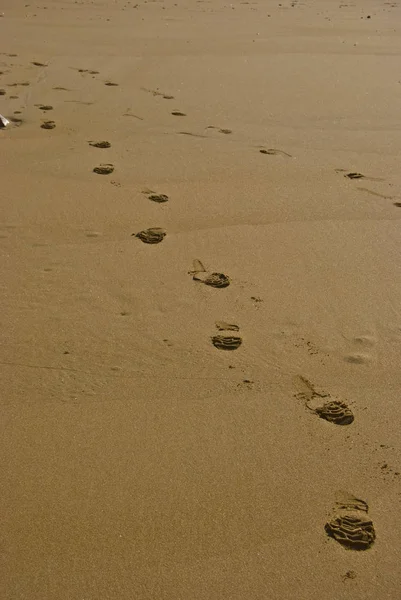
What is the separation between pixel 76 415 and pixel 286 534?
22.9 inches

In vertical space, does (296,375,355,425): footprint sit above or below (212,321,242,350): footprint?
below

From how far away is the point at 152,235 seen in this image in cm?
266

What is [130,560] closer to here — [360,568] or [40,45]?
[360,568]

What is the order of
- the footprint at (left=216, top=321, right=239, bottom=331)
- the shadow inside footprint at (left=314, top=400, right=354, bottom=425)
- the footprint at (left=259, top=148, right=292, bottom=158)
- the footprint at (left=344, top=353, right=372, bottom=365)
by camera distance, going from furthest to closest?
the footprint at (left=259, top=148, right=292, bottom=158) < the footprint at (left=216, top=321, right=239, bottom=331) < the footprint at (left=344, top=353, right=372, bottom=365) < the shadow inside footprint at (left=314, top=400, right=354, bottom=425)

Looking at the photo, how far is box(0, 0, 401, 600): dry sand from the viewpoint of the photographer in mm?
1532

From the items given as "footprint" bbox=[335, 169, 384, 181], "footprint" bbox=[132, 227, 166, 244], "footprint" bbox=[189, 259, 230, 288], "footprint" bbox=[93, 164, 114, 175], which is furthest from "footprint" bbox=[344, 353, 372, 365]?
"footprint" bbox=[93, 164, 114, 175]

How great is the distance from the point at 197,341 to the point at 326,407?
1.36 ft

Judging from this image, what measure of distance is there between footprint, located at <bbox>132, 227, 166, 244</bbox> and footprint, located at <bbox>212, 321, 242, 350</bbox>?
1.85 feet

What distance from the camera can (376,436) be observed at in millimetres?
1834

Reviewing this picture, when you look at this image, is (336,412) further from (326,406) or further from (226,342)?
(226,342)

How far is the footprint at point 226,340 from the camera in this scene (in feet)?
6.93

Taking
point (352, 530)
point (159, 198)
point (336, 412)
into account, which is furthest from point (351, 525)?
point (159, 198)

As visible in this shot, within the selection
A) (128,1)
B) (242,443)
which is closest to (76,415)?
(242,443)

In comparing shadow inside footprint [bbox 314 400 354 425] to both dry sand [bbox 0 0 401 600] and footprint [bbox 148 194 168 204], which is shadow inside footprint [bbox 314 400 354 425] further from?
footprint [bbox 148 194 168 204]
